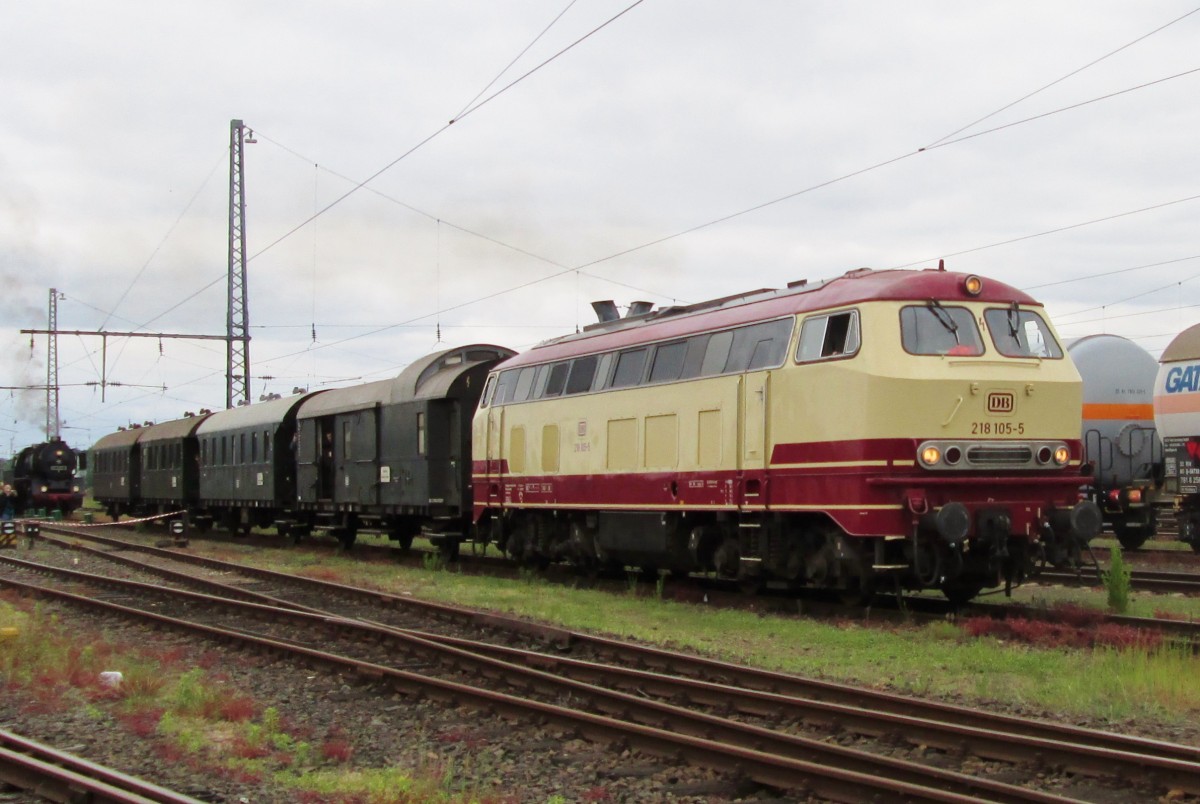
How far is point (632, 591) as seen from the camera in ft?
55.1

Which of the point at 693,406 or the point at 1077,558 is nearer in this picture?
the point at 1077,558

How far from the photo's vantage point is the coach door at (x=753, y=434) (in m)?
14.1

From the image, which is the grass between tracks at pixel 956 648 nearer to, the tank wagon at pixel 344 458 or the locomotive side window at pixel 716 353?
the locomotive side window at pixel 716 353

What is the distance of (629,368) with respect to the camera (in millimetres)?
17125

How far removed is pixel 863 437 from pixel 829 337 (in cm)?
134

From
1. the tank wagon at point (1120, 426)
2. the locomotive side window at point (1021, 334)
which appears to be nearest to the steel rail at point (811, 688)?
the locomotive side window at point (1021, 334)

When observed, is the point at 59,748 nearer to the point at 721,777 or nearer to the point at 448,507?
the point at 721,777

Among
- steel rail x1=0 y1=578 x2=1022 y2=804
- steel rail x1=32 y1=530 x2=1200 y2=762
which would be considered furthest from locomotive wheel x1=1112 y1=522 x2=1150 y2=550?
steel rail x1=0 y1=578 x2=1022 y2=804

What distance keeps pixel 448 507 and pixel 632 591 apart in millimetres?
7156

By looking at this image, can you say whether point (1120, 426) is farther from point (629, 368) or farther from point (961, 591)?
point (629, 368)

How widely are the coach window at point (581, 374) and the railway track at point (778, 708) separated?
5.68 m

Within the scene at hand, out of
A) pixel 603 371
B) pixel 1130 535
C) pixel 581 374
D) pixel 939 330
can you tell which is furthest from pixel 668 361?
pixel 1130 535

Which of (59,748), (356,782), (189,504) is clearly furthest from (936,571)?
(189,504)

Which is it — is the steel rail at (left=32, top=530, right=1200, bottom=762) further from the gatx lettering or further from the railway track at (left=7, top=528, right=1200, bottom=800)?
the gatx lettering
